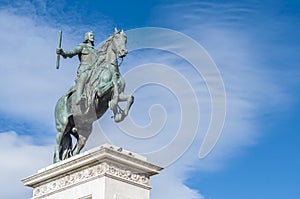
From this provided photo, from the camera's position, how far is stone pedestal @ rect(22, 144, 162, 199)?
756 inches

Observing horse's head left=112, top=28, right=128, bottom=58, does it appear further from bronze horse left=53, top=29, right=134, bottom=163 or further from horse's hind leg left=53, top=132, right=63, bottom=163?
horse's hind leg left=53, top=132, right=63, bottom=163

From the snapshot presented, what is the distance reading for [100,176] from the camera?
1919 cm

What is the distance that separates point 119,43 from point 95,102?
186 cm

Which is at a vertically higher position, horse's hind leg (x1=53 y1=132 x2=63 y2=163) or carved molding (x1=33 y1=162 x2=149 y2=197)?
horse's hind leg (x1=53 y1=132 x2=63 y2=163)

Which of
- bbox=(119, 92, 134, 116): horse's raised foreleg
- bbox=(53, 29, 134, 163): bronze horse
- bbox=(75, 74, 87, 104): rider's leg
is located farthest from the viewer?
bbox=(75, 74, 87, 104): rider's leg

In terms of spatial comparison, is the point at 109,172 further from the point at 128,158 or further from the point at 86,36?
the point at 86,36

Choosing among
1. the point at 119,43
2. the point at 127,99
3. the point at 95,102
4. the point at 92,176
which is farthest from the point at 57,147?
the point at 119,43

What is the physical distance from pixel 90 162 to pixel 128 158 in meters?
1.00

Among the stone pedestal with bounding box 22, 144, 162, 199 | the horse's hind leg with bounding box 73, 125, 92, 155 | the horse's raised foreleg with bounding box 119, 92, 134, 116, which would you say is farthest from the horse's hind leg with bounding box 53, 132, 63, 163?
the horse's raised foreleg with bounding box 119, 92, 134, 116

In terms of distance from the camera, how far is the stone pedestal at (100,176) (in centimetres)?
1920

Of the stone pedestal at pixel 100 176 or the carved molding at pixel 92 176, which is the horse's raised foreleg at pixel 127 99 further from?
the carved molding at pixel 92 176

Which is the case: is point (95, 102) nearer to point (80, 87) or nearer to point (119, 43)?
point (80, 87)

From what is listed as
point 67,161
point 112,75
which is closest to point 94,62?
point 112,75

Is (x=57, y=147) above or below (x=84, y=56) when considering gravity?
below
